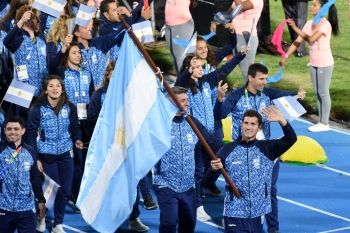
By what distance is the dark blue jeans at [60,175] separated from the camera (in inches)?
579

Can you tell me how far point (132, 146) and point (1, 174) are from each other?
6.37ft

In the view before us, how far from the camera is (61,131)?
14.7m

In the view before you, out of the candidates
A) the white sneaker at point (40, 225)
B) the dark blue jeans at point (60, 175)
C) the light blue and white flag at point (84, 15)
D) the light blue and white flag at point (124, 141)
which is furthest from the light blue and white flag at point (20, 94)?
the light blue and white flag at point (124, 141)

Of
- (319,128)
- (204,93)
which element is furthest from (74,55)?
(319,128)

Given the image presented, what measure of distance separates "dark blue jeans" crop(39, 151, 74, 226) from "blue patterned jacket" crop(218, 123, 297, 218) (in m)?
2.49

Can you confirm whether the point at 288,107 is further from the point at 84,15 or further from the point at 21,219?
the point at 84,15

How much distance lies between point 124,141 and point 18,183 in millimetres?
1728

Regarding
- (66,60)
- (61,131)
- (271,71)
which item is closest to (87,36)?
(66,60)

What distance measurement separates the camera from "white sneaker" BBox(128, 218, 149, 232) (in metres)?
15.1

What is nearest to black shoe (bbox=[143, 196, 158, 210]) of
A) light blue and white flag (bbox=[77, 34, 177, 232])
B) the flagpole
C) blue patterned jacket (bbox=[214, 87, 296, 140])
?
blue patterned jacket (bbox=[214, 87, 296, 140])

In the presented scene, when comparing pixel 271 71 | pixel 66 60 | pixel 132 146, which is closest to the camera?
pixel 132 146

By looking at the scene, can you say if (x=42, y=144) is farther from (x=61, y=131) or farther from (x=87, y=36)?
(x=87, y=36)

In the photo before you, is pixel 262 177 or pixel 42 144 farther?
pixel 42 144

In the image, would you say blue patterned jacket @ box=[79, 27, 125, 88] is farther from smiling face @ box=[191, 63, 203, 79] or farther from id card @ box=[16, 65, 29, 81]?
smiling face @ box=[191, 63, 203, 79]
